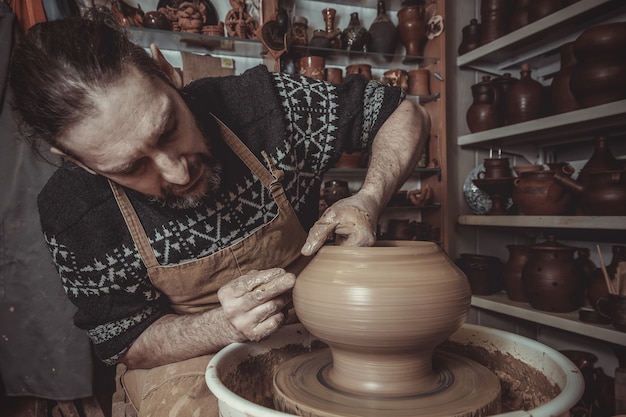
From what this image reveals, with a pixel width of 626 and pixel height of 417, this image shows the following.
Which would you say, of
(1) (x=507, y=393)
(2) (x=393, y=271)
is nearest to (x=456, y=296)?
(2) (x=393, y=271)

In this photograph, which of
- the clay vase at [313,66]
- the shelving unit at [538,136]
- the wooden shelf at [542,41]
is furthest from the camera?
the clay vase at [313,66]

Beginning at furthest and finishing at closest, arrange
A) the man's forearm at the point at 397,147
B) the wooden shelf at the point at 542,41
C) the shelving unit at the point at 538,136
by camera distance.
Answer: the wooden shelf at the point at 542,41, the shelving unit at the point at 538,136, the man's forearm at the point at 397,147

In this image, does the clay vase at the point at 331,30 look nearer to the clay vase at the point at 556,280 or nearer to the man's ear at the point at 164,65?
the clay vase at the point at 556,280

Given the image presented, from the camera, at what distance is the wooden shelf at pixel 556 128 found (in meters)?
2.06

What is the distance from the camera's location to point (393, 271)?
737mm

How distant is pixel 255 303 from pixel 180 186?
331 mm

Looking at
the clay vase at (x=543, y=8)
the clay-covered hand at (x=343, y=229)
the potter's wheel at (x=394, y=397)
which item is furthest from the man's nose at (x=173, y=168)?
the clay vase at (x=543, y=8)

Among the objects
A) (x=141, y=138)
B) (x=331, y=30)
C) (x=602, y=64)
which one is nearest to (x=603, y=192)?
(x=602, y=64)

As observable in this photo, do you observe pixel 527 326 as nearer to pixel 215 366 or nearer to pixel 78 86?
pixel 215 366

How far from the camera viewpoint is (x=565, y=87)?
2.35m

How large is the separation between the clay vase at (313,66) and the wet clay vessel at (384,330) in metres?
2.12

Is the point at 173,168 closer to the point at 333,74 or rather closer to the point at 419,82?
the point at 333,74

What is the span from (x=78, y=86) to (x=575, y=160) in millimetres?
2879

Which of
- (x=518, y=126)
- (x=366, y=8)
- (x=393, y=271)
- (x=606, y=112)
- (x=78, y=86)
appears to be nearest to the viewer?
(x=393, y=271)
